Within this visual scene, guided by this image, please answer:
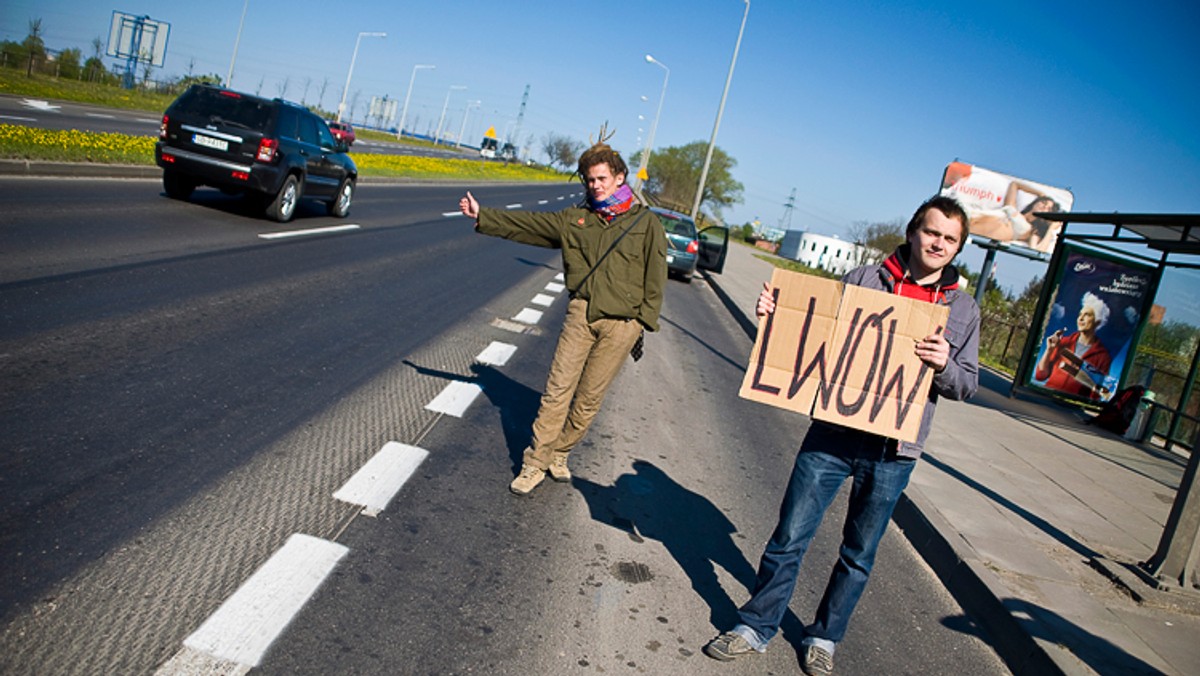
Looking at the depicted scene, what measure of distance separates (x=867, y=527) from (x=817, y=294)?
1003mm

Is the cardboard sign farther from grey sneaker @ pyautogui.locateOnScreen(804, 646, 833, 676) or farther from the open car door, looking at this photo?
the open car door

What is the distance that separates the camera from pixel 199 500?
13.4ft

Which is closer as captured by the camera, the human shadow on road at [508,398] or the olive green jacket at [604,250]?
the olive green jacket at [604,250]

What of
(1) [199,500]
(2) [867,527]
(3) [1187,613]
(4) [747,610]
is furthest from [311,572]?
(3) [1187,613]

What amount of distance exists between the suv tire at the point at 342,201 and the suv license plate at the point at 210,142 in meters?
3.52

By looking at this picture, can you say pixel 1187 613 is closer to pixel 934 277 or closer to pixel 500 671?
pixel 934 277

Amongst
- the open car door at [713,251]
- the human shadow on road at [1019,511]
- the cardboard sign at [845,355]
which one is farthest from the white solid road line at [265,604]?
the open car door at [713,251]

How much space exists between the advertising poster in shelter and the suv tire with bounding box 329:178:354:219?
42.7ft

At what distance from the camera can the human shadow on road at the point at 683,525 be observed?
14.4 feet

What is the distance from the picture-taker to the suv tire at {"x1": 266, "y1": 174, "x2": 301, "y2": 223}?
14836mm

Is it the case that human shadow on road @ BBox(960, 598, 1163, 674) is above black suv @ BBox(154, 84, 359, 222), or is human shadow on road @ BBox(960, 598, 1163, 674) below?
below

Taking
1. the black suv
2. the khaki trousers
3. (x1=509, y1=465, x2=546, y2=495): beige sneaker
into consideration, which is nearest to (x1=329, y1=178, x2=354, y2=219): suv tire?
the black suv

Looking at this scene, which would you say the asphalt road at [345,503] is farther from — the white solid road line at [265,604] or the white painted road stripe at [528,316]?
the white painted road stripe at [528,316]

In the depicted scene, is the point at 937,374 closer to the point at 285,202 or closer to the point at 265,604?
the point at 265,604
